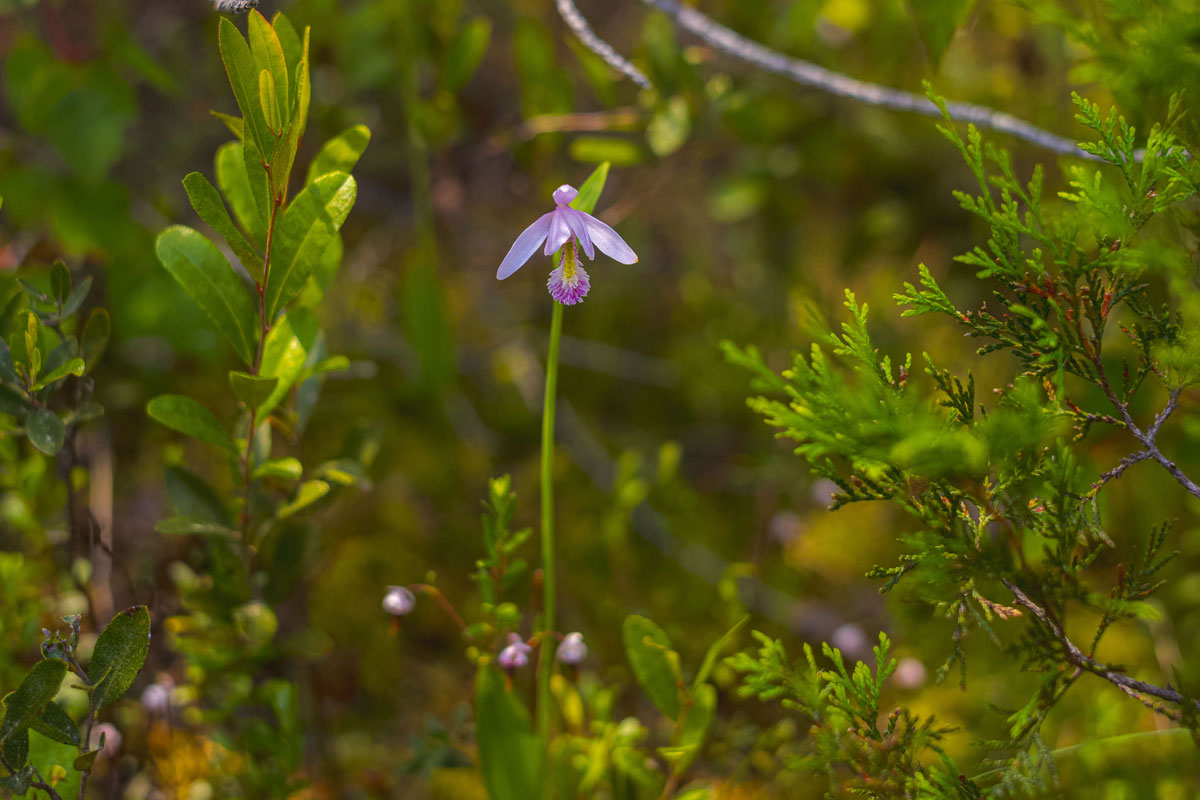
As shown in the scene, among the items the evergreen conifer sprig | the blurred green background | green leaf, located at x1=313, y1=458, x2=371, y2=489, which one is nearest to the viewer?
the evergreen conifer sprig

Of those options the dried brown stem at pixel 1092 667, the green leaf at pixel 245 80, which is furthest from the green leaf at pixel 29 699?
the dried brown stem at pixel 1092 667

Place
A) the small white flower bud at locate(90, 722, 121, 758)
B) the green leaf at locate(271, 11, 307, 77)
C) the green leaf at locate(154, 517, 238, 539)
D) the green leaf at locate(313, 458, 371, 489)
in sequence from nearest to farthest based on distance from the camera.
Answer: the green leaf at locate(271, 11, 307, 77)
the green leaf at locate(154, 517, 238, 539)
the green leaf at locate(313, 458, 371, 489)
the small white flower bud at locate(90, 722, 121, 758)

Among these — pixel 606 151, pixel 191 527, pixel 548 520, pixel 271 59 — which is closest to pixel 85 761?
pixel 191 527

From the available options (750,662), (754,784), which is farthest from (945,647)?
(750,662)

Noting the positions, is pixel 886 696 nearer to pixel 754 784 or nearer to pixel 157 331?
pixel 754 784

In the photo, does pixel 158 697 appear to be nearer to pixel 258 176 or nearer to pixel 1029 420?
pixel 258 176

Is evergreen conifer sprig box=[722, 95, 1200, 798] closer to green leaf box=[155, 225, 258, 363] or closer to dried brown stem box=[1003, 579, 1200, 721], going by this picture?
dried brown stem box=[1003, 579, 1200, 721]

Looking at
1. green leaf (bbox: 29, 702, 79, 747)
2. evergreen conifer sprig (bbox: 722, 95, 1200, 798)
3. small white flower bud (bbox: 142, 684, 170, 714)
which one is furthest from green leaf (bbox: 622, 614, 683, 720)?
small white flower bud (bbox: 142, 684, 170, 714)
